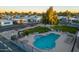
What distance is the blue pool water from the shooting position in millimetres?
3443

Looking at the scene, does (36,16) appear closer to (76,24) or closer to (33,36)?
(33,36)

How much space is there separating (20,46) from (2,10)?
0.85m

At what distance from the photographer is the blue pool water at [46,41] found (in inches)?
136

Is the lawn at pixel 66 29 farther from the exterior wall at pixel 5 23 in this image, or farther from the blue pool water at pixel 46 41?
the exterior wall at pixel 5 23

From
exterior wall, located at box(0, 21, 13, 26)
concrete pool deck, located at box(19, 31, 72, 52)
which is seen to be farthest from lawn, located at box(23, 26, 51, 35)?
exterior wall, located at box(0, 21, 13, 26)

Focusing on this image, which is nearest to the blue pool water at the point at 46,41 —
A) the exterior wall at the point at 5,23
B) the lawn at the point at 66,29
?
the lawn at the point at 66,29

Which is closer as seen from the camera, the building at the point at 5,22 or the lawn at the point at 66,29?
the lawn at the point at 66,29

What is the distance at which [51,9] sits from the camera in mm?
3484

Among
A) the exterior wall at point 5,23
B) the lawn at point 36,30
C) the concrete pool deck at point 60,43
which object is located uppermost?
the exterior wall at point 5,23

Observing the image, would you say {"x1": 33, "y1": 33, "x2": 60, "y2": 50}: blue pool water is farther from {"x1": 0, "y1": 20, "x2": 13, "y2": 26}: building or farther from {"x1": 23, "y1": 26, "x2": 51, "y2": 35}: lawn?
{"x1": 0, "y1": 20, "x2": 13, "y2": 26}: building

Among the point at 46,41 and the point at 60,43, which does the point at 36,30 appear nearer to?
the point at 46,41

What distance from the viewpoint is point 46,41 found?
3457mm
